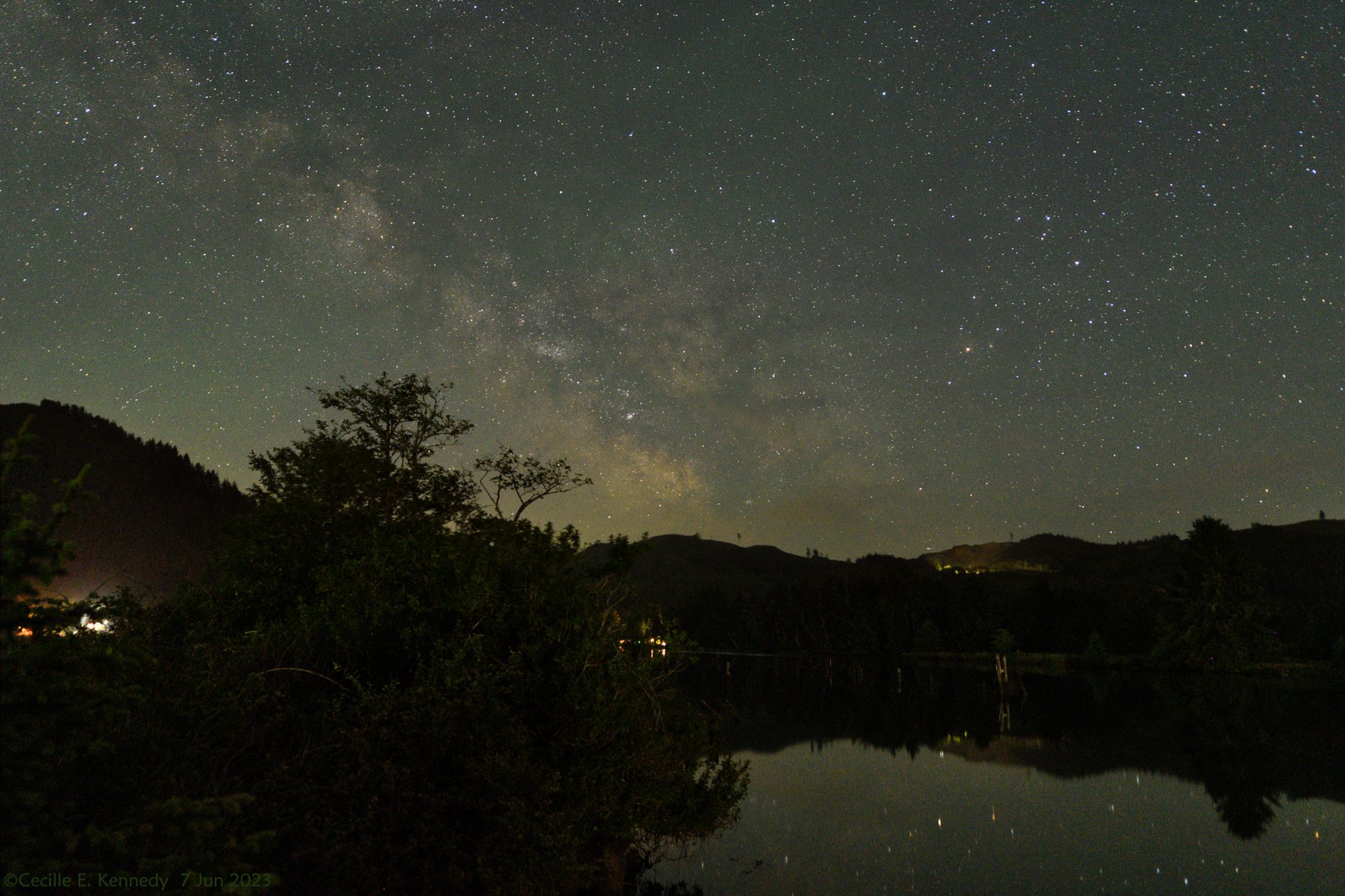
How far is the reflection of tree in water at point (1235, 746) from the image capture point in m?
17.3

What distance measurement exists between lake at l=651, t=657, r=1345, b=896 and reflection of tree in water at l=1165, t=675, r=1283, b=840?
0.09 meters

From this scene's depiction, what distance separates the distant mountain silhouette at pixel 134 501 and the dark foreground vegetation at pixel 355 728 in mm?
32609

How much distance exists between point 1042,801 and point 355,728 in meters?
18.1

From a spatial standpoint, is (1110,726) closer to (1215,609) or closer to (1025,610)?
(1215,609)

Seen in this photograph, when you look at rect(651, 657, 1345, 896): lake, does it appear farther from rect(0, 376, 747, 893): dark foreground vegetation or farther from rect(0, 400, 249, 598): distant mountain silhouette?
rect(0, 400, 249, 598): distant mountain silhouette

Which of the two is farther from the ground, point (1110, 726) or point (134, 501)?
point (134, 501)

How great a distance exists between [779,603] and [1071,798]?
104m

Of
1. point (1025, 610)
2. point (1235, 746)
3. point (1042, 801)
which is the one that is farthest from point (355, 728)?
point (1025, 610)

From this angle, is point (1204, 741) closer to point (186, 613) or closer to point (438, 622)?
point (438, 622)

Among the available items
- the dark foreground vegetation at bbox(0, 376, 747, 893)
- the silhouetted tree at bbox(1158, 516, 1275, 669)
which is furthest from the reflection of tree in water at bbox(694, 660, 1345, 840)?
the dark foreground vegetation at bbox(0, 376, 747, 893)

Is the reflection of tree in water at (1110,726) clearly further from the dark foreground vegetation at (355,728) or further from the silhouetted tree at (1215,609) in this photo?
the dark foreground vegetation at (355,728)

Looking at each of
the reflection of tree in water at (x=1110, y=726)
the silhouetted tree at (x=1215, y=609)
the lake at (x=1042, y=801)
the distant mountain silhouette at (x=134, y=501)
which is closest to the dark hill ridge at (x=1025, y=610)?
the silhouetted tree at (x=1215, y=609)

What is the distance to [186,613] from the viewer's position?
1188 centimetres

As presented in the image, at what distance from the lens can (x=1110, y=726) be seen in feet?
101
